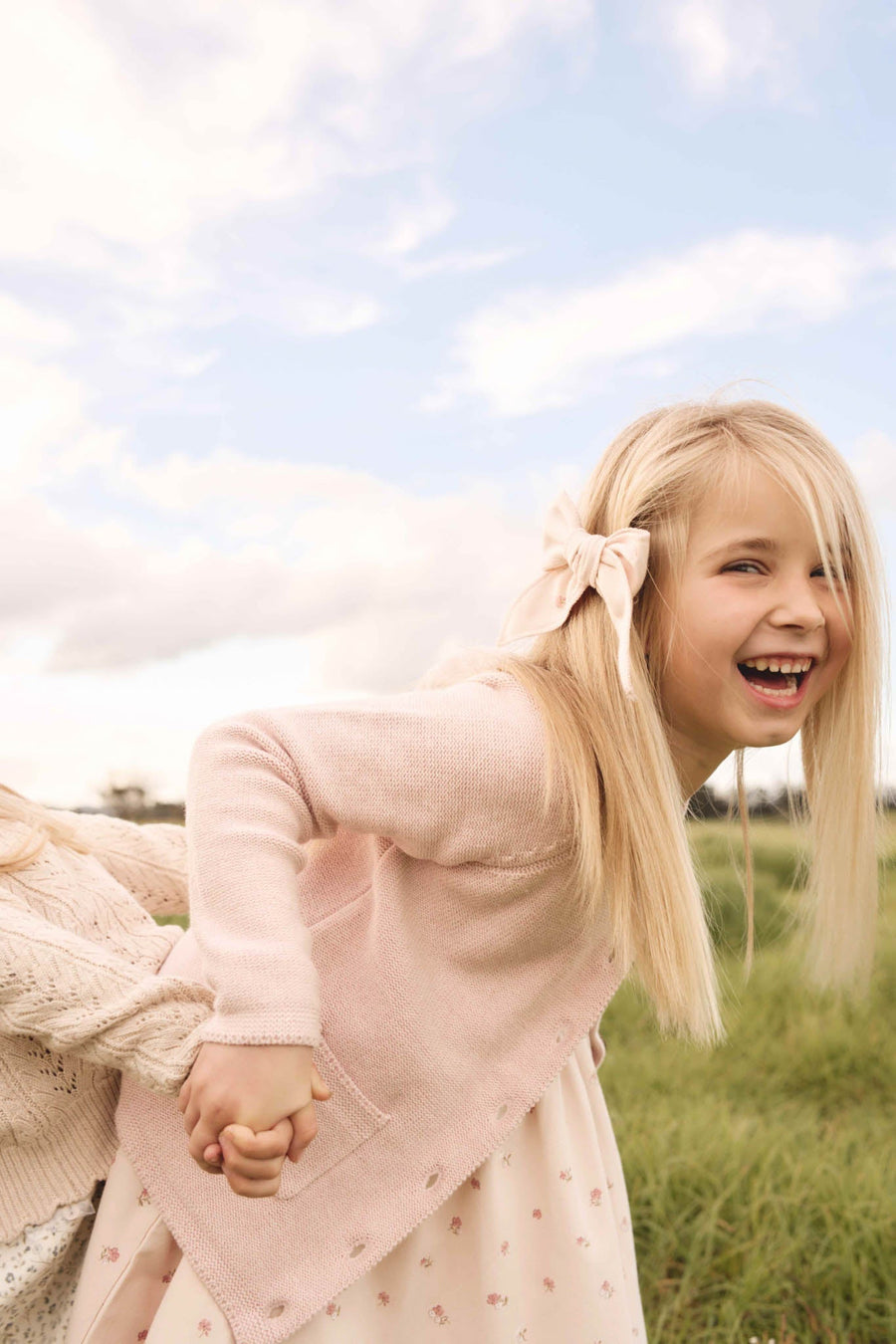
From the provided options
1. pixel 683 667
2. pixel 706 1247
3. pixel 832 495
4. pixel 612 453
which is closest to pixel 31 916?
pixel 683 667

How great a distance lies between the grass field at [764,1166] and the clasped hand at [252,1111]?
0.69 m

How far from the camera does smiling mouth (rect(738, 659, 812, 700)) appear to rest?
174 cm

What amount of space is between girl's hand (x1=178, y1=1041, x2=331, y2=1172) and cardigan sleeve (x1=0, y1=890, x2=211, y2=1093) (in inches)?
4.7

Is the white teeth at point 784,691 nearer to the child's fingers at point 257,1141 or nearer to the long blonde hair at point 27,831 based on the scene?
the child's fingers at point 257,1141

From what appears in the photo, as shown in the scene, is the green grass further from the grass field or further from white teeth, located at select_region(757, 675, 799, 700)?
white teeth, located at select_region(757, 675, 799, 700)

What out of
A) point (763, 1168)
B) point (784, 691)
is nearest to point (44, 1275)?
point (784, 691)

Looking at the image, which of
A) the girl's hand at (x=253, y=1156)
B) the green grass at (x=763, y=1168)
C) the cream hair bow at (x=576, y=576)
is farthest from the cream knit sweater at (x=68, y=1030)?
the green grass at (x=763, y=1168)

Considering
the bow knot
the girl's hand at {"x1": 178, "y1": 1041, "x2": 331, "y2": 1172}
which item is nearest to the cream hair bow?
the bow knot

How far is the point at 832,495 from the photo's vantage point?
178 cm

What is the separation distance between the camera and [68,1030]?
1.52 metres

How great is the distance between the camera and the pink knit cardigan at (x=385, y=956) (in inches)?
58.7

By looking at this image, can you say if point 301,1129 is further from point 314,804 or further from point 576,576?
point 576,576

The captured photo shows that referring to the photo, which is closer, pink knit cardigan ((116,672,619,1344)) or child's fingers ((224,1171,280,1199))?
child's fingers ((224,1171,280,1199))

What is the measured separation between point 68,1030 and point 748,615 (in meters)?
1.09
